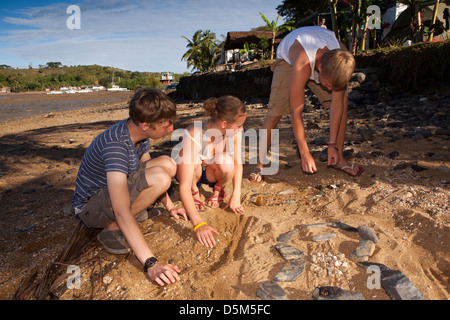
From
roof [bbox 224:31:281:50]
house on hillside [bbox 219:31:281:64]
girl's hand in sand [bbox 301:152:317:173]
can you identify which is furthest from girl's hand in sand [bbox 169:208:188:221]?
roof [bbox 224:31:281:50]

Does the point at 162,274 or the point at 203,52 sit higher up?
the point at 203,52

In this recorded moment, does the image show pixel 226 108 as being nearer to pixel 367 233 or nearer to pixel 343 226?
pixel 343 226

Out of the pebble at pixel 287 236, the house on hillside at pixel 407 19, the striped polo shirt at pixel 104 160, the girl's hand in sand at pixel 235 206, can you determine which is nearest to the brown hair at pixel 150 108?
the striped polo shirt at pixel 104 160

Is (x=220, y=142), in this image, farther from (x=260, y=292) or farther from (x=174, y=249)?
(x=260, y=292)

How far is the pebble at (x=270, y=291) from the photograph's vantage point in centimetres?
153

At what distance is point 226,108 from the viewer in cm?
232

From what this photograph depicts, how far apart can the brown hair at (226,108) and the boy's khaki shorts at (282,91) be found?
0.87m

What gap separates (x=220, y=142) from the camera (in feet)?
8.55

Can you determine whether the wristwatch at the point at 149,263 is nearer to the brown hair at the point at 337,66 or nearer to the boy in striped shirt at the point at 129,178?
the boy in striped shirt at the point at 129,178

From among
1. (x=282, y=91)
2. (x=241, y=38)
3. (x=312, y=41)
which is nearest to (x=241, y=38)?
(x=241, y=38)

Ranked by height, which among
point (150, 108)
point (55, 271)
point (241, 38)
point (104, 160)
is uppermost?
point (241, 38)

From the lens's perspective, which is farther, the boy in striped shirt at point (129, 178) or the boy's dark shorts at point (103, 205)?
the boy's dark shorts at point (103, 205)

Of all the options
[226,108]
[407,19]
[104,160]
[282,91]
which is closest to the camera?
[104,160]

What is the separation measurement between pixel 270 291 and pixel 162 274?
2.00 ft
